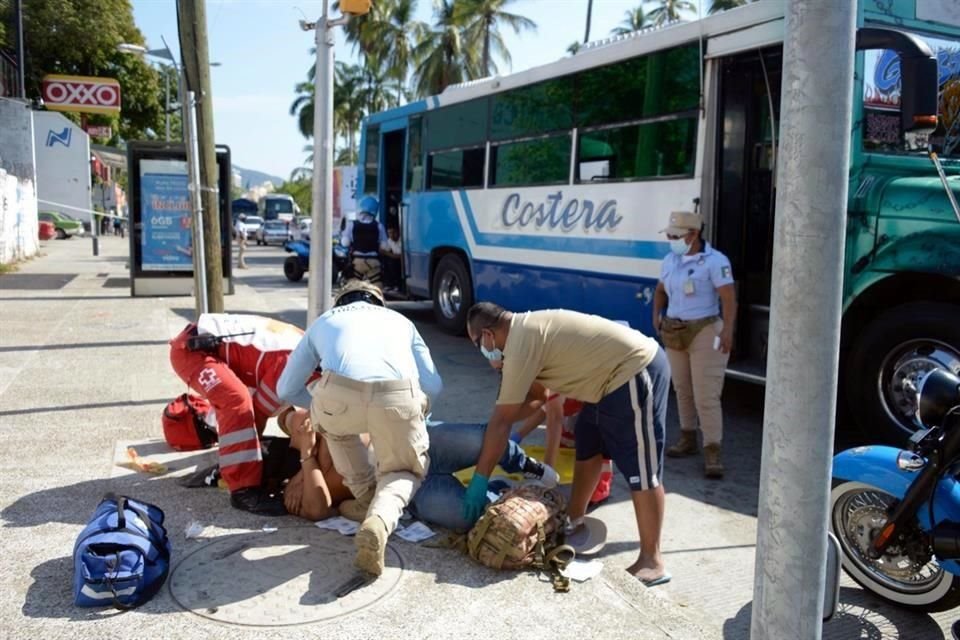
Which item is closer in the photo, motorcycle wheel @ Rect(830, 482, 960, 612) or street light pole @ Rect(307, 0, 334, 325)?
motorcycle wheel @ Rect(830, 482, 960, 612)

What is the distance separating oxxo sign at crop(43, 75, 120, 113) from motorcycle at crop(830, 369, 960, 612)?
137ft

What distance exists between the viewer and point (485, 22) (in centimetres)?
3662

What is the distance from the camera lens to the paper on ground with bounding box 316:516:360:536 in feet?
13.7

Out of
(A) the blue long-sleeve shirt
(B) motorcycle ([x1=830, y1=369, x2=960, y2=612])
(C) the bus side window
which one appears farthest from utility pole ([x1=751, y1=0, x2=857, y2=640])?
(C) the bus side window

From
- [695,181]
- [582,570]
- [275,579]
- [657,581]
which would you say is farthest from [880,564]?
[695,181]

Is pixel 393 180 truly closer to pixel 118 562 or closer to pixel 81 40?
pixel 118 562

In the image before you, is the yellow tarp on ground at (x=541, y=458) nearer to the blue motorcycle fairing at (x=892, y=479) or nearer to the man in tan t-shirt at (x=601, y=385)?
the man in tan t-shirt at (x=601, y=385)

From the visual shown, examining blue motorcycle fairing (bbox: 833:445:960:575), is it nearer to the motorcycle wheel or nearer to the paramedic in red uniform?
the motorcycle wheel

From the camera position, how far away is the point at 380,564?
3.58 meters

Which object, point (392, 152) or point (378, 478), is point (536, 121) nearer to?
point (392, 152)

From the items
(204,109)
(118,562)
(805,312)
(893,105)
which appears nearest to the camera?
(805,312)

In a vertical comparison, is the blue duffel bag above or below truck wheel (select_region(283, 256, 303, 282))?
below

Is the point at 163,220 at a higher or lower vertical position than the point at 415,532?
higher

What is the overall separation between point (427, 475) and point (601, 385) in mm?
1103
